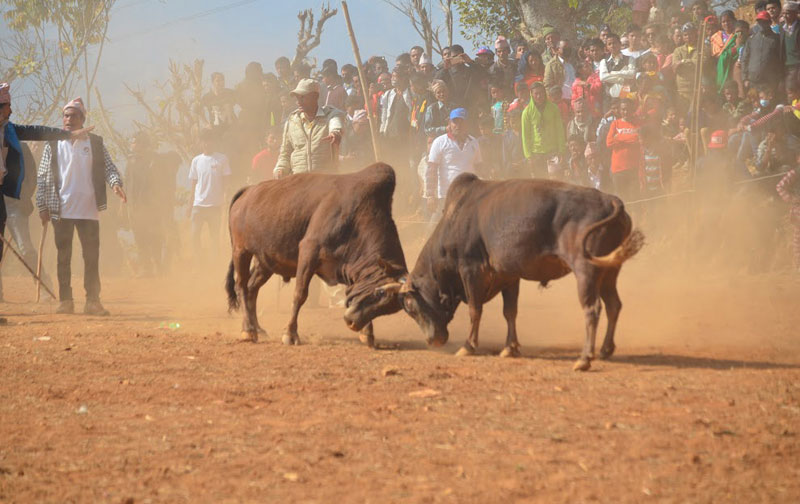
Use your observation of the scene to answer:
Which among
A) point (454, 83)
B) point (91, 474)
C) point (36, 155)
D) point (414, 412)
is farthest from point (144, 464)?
point (36, 155)

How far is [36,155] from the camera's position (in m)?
19.9

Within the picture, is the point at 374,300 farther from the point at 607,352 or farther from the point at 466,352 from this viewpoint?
the point at 607,352

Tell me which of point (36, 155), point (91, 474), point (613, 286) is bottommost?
point (91, 474)

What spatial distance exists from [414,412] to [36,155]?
52.4 feet

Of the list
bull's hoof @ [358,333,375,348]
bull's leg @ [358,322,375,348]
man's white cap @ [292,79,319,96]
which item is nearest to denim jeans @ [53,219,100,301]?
man's white cap @ [292,79,319,96]

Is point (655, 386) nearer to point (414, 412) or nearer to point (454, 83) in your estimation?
point (414, 412)

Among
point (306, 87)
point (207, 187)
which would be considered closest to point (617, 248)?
point (306, 87)

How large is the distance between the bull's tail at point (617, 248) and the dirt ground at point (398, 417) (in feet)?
2.77

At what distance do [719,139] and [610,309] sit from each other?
21.1 ft

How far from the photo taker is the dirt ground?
4.55 m

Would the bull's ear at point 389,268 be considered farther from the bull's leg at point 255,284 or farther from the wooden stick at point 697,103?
the wooden stick at point 697,103

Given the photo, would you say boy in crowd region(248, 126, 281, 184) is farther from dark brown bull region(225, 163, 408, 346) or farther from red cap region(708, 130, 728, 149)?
dark brown bull region(225, 163, 408, 346)

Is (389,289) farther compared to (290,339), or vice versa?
(290,339)

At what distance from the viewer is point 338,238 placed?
9.41 m
